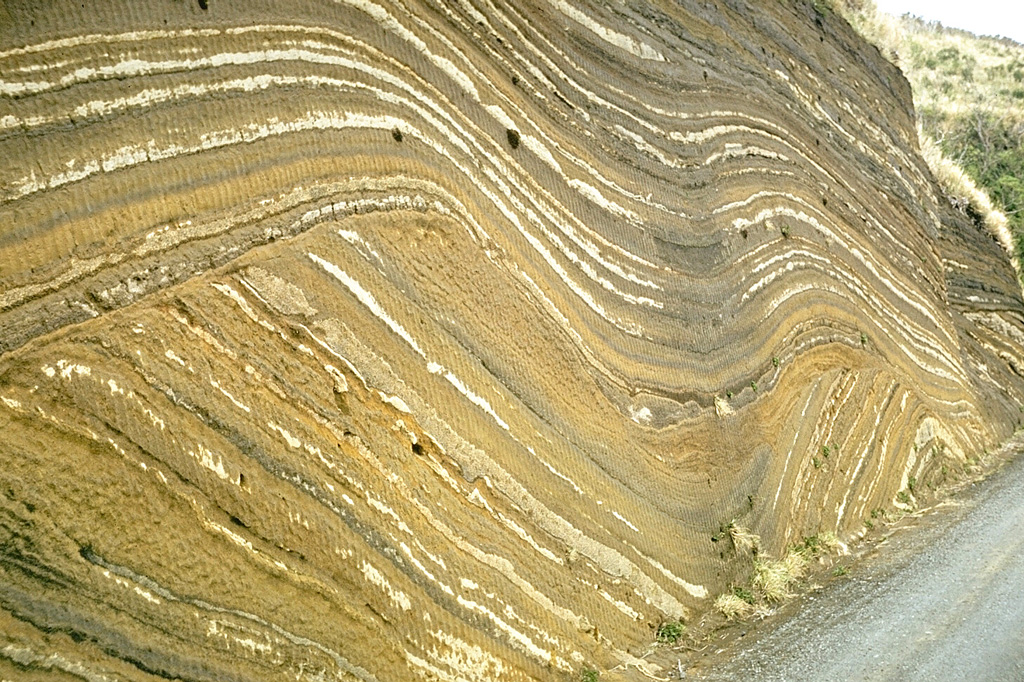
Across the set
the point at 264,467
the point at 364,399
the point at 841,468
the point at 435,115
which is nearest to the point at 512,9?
the point at 435,115

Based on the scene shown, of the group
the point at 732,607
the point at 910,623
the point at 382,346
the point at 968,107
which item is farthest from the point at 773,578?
the point at 968,107

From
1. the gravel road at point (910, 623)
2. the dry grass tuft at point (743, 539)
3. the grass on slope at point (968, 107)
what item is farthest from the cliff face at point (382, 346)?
the grass on slope at point (968, 107)

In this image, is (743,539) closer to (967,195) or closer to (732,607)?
(732,607)

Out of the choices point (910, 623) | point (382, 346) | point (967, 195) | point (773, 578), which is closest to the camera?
point (382, 346)

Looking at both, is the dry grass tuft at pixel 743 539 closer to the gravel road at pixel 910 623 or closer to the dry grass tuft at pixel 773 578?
the dry grass tuft at pixel 773 578

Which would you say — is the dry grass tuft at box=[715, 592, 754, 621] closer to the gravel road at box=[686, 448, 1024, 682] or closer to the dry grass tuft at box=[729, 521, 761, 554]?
the gravel road at box=[686, 448, 1024, 682]

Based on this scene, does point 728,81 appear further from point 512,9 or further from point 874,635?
point 874,635

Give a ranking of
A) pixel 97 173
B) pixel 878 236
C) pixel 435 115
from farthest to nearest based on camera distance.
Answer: pixel 878 236, pixel 435 115, pixel 97 173
